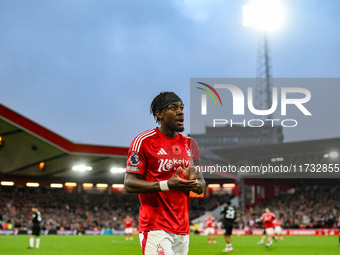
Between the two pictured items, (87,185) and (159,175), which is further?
(87,185)

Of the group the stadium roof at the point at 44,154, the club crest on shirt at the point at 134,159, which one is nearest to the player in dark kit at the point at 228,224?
the club crest on shirt at the point at 134,159

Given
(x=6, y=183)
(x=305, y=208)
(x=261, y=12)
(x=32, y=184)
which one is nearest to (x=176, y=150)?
(x=261, y=12)

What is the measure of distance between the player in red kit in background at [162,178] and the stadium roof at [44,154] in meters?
26.3

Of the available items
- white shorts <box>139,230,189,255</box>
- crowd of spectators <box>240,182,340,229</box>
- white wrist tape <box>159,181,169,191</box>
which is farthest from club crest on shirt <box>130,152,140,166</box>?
crowd of spectators <box>240,182,340,229</box>

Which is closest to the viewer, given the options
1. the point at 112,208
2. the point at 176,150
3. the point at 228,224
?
the point at 176,150

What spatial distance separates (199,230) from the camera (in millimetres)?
44500

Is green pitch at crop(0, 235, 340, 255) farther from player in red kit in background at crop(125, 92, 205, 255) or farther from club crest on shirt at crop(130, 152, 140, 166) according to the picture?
club crest on shirt at crop(130, 152, 140, 166)

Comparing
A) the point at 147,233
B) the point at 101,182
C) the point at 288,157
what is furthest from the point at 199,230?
the point at 147,233

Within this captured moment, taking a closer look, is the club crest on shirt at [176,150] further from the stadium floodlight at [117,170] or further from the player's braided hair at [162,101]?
the stadium floodlight at [117,170]

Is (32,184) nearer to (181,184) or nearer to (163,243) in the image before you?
(163,243)

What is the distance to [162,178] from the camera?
4926mm

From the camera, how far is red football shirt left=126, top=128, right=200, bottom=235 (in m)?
4.85

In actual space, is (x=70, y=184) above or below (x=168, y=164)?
above

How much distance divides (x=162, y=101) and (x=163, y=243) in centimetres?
160
